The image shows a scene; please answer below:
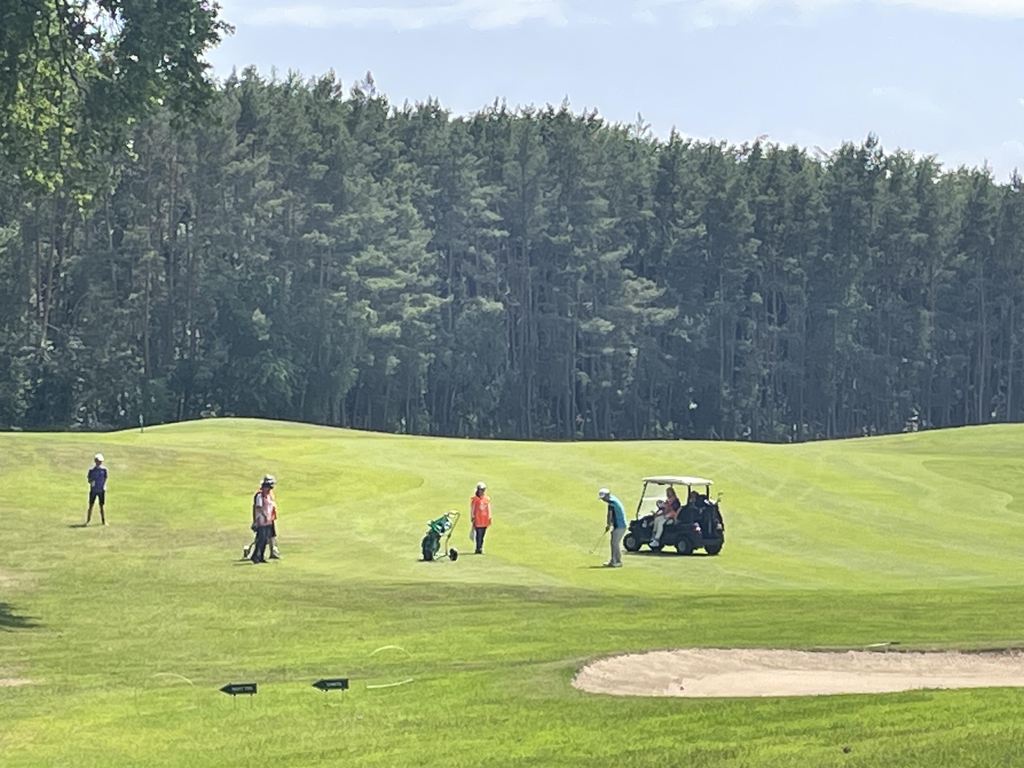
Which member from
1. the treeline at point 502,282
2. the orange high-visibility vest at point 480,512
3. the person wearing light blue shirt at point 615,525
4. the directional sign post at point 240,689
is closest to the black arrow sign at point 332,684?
the directional sign post at point 240,689

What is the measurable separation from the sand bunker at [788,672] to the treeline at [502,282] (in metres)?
85.1

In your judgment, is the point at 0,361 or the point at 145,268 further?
the point at 145,268

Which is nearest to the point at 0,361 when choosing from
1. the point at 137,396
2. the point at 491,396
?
the point at 137,396

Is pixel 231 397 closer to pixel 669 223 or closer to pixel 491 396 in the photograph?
pixel 491 396

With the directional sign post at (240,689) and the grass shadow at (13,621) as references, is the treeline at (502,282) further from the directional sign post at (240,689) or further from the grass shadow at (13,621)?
the directional sign post at (240,689)

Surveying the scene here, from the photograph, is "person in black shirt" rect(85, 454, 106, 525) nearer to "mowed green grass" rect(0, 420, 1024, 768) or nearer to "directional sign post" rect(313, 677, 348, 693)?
"mowed green grass" rect(0, 420, 1024, 768)

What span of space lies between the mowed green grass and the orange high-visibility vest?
3.40 ft

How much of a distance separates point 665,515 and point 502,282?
341ft

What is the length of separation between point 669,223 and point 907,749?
14193 cm

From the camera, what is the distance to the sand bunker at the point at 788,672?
74.0 feet

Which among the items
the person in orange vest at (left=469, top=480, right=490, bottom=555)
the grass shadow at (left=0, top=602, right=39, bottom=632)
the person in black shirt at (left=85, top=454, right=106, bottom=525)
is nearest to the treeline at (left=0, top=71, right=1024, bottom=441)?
the person in black shirt at (left=85, top=454, right=106, bottom=525)

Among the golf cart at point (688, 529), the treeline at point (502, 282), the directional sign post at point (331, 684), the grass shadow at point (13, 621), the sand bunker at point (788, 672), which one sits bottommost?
the grass shadow at point (13, 621)

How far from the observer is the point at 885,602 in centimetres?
3347

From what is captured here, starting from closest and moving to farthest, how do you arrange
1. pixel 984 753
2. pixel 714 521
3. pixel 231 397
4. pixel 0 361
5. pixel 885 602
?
1. pixel 984 753
2. pixel 885 602
3. pixel 714 521
4. pixel 0 361
5. pixel 231 397
